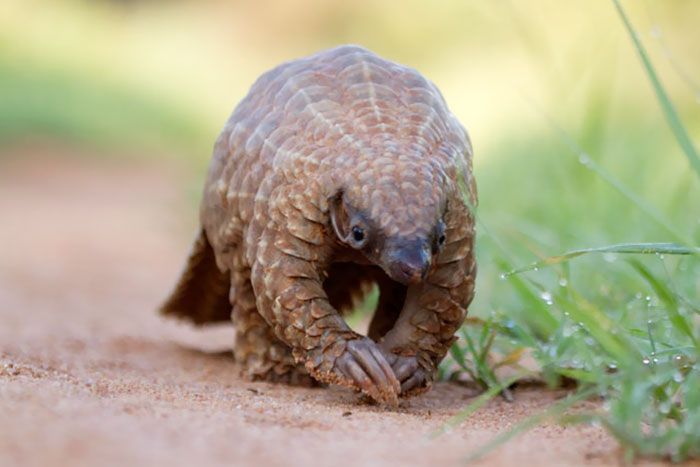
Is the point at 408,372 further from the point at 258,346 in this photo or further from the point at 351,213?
the point at 258,346

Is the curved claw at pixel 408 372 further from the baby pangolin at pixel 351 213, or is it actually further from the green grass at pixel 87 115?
the green grass at pixel 87 115

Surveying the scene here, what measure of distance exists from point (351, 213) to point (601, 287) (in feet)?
5.80

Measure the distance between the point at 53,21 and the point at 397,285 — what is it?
50.6 feet

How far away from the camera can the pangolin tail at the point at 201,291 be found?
14.9 feet

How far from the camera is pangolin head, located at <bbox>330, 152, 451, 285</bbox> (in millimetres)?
3252

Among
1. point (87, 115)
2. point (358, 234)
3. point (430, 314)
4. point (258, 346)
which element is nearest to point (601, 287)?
point (430, 314)

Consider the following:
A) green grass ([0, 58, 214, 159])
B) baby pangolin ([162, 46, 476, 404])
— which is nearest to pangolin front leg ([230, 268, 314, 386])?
baby pangolin ([162, 46, 476, 404])

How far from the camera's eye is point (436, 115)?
369cm

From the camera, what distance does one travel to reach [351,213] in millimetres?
3398

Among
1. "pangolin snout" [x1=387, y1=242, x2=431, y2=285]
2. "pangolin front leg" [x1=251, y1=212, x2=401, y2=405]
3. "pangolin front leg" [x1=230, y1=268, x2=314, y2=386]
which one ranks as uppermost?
"pangolin snout" [x1=387, y1=242, x2=431, y2=285]

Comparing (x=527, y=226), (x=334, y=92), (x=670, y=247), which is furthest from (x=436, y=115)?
(x=527, y=226)

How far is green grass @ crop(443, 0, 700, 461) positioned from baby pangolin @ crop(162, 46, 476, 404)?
20 centimetres

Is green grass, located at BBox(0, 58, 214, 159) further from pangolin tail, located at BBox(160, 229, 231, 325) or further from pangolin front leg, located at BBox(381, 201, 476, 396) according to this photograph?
pangolin front leg, located at BBox(381, 201, 476, 396)

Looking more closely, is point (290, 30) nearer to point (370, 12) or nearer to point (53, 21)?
point (370, 12)
